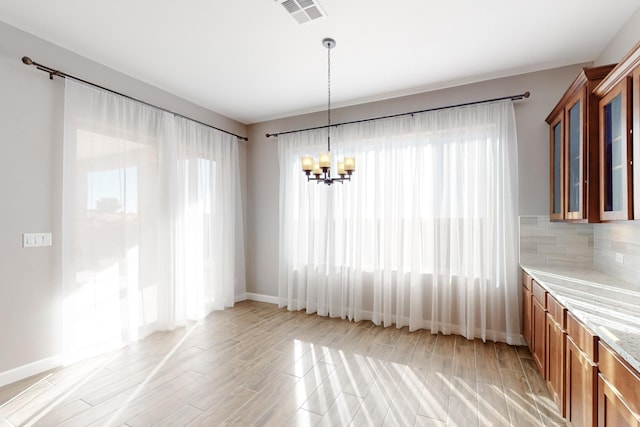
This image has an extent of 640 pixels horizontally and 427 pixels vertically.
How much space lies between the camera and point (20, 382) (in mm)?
2617

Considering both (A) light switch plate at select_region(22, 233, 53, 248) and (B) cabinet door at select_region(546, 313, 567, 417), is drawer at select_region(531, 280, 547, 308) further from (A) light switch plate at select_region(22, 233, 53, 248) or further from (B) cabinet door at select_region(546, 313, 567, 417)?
(A) light switch plate at select_region(22, 233, 53, 248)

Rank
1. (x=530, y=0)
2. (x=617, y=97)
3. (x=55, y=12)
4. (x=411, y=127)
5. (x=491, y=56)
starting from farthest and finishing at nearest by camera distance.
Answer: (x=411, y=127) < (x=491, y=56) < (x=55, y=12) < (x=530, y=0) < (x=617, y=97)

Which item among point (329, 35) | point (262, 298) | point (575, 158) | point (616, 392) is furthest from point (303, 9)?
point (262, 298)

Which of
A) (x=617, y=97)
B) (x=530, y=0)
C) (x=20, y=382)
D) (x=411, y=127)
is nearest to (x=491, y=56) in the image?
(x=530, y=0)

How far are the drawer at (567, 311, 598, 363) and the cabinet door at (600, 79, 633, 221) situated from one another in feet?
2.51

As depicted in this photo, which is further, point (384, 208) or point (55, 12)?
point (384, 208)

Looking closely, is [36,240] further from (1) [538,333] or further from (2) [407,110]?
(1) [538,333]

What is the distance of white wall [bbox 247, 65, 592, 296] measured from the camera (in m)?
3.31

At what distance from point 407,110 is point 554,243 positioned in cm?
231

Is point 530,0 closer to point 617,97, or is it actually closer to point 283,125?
point 617,97

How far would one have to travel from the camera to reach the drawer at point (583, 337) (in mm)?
1485

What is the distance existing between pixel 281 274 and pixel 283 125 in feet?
8.12

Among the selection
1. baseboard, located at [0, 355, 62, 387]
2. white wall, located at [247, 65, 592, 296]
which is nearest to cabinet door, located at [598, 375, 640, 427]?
white wall, located at [247, 65, 592, 296]

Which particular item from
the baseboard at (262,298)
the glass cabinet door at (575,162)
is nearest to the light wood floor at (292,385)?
the baseboard at (262,298)
